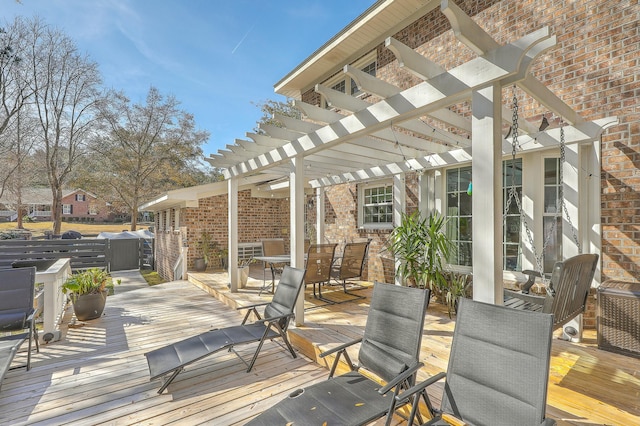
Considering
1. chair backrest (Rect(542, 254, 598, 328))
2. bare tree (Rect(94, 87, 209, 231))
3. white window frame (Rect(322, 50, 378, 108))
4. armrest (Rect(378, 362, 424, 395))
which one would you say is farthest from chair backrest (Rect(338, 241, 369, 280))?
bare tree (Rect(94, 87, 209, 231))

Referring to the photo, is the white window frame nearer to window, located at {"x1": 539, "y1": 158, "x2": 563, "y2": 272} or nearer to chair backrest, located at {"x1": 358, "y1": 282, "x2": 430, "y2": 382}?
window, located at {"x1": 539, "y1": 158, "x2": 563, "y2": 272}

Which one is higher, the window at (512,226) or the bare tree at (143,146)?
the bare tree at (143,146)

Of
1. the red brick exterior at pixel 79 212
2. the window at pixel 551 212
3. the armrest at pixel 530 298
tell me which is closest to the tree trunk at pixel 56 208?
the armrest at pixel 530 298

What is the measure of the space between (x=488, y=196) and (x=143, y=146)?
71.6ft

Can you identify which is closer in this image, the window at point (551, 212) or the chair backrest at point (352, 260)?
the window at point (551, 212)

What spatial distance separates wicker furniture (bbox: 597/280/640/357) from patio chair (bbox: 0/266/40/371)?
6.35 m

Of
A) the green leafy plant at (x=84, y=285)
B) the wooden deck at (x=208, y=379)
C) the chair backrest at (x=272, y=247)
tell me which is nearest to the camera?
the wooden deck at (x=208, y=379)

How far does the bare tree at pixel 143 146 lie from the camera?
1908 cm

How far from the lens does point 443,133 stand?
452 centimetres

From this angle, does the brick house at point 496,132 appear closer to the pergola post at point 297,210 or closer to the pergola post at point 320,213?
the pergola post at point 297,210

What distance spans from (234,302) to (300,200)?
8.25 feet

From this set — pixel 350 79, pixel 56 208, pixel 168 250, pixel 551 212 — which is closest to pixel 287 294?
pixel 551 212

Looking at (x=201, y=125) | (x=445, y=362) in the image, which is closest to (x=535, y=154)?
(x=445, y=362)

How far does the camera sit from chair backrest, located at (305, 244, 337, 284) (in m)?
5.30
